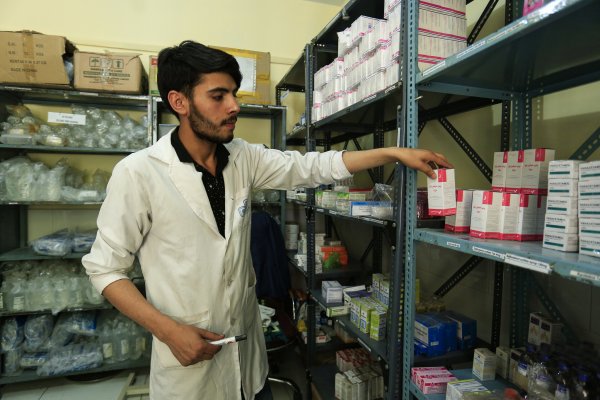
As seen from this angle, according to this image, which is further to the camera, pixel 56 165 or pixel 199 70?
pixel 56 165

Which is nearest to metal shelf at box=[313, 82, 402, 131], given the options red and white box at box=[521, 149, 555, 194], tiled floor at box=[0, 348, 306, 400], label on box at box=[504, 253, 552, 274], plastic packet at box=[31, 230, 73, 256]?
red and white box at box=[521, 149, 555, 194]

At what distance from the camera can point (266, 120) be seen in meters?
3.38

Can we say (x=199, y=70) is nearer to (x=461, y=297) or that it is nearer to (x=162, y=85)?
(x=162, y=85)

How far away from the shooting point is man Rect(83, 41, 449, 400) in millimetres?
1104

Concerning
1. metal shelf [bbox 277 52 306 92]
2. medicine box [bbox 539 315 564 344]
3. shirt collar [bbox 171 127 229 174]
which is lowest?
medicine box [bbox 539 315 564 344]

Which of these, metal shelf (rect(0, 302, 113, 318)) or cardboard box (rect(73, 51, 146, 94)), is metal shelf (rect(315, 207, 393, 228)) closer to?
cardboard box (rect(73, 51, 146, 94))

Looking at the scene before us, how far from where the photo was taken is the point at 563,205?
823 mm

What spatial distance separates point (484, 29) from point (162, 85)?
5.03 feet

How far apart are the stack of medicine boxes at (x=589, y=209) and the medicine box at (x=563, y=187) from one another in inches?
0.6

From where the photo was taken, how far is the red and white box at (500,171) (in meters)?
1.12

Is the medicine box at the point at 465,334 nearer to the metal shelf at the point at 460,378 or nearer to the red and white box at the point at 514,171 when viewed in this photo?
the metal shelf at the point at 460,378

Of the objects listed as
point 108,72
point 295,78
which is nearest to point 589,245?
point 295,78

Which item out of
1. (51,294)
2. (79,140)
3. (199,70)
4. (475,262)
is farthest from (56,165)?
(475,262)

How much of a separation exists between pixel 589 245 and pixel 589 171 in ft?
0.57
